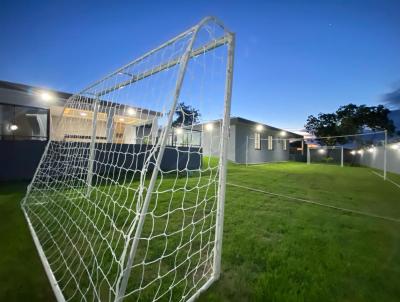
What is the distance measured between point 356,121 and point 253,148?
1526 cm

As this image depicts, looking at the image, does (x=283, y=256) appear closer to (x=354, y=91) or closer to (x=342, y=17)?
(x=342, y=17)

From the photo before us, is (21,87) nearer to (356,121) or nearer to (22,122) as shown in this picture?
(22,122)

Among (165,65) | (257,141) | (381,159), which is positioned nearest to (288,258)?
(165,65)

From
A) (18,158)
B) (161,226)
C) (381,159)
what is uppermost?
(381,159)

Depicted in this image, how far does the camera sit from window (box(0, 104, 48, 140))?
7141mm

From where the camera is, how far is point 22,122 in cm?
785

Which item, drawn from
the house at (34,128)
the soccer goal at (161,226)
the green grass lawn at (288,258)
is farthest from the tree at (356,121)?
the soccer goal at (161,226)

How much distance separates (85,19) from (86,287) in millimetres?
16657

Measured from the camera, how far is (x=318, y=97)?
1255 inches

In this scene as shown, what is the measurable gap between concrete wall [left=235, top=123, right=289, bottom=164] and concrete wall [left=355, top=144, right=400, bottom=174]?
6.98 meters

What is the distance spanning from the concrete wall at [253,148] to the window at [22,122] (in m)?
10.2

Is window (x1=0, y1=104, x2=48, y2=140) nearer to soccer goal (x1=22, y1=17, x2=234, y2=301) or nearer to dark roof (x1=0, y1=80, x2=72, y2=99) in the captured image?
dark roof (x1=0, y1=80, x2=72, y2=99)

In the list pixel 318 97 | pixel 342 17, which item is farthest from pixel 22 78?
pixel 318 97

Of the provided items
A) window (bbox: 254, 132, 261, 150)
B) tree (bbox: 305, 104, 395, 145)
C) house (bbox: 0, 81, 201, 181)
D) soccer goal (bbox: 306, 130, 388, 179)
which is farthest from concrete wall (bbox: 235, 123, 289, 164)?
tree (bbox: 305, 104, 395, 145)
